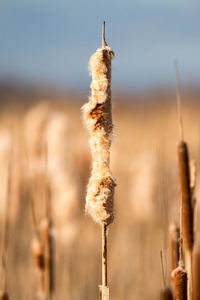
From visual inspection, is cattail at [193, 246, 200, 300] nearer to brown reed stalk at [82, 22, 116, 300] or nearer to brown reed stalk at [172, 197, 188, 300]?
brown reed stalk at [172, 197, 188, 300]

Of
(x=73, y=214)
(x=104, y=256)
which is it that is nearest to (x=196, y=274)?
(x=104, y=256)

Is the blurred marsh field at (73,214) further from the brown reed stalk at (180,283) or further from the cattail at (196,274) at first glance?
the brown reed stalk at (180,283)

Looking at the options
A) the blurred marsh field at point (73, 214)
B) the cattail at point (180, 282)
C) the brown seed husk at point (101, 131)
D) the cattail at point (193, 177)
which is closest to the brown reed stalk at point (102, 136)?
the brown seed husk at point (101, 131)

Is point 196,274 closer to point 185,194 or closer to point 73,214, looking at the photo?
point 185,194

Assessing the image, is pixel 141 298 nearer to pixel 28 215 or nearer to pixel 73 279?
pixel 73 279

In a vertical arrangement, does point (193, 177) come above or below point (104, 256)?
above

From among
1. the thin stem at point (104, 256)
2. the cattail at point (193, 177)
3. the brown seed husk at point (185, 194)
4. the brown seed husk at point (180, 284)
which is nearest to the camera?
the thin stem at point (104, 256)
